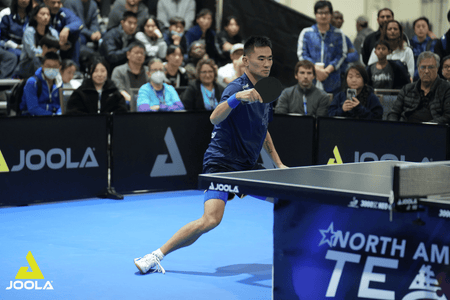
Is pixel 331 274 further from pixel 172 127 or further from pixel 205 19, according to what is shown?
pixel 205 19

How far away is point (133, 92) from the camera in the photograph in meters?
10.9

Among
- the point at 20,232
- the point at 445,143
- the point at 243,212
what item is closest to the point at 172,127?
the point at 243,212

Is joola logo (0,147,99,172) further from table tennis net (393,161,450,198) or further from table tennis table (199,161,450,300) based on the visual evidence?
table tennis net (393,161,450,198)

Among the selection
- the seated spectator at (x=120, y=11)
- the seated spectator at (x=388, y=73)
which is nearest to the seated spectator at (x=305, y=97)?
the seated spectator at (x=388, y=73)

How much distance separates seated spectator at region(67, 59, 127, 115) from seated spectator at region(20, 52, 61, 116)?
0.51 m

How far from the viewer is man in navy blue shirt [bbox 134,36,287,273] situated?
17.9ft

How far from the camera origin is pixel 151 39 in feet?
42.2

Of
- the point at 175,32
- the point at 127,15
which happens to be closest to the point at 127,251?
the point at 127,15

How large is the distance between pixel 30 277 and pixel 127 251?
3.93 feet

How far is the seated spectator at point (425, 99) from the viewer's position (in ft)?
29.8

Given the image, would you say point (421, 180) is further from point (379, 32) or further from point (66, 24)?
point (66, 24)

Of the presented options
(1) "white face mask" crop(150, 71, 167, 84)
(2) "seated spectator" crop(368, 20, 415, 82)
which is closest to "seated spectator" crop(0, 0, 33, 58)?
(1) "white face mask" crop(150, 71, 167, 84)

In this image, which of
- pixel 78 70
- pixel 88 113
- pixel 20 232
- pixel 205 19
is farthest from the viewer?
pixel 205 19

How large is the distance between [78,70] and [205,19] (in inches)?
109
